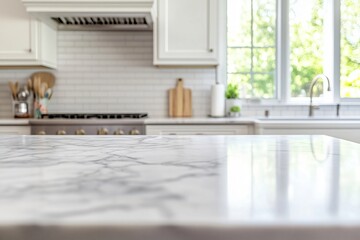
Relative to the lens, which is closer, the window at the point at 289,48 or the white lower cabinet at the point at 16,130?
the white lower cabinet at the point at 16,130

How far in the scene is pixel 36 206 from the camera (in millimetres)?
464

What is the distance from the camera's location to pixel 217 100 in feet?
11.6

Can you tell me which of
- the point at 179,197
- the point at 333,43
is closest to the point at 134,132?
the point at 333,43

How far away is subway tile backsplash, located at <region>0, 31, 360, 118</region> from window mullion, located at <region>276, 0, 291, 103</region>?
0.65 meters

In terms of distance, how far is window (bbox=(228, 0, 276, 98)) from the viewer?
379 centimetres

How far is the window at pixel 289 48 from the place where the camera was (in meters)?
3.76

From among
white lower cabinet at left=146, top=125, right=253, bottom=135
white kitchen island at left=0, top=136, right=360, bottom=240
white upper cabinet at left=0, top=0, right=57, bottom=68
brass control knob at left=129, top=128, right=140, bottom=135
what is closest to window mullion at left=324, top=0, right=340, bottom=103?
white lower cabinet at left=146, top=125, right=253, bottom=135

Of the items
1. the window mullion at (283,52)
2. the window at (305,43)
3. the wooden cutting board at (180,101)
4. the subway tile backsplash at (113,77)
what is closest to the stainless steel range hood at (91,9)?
the subway tile backsplash at (113,77)

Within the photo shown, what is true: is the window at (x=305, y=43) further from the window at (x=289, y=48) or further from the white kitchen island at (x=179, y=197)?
the white kitchen island at (x=179, y=197)

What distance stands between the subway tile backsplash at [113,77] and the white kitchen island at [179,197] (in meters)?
2.77

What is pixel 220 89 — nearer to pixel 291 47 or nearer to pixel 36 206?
pixel 291 47

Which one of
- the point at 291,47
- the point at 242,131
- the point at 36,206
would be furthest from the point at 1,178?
the point at 291,47

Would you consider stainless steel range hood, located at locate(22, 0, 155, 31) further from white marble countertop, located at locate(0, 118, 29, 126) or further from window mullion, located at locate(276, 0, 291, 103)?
window mullion, located at locate(276, 0, 291, 103)

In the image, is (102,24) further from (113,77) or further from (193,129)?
(193,129)
